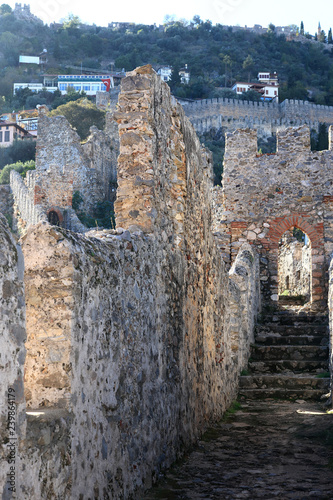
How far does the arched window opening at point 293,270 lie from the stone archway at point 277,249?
202 centimetres

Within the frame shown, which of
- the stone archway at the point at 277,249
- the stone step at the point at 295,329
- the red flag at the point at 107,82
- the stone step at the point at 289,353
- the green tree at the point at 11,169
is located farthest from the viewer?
the red flag at the point at 107,82

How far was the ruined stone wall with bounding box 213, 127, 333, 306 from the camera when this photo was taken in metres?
14.1

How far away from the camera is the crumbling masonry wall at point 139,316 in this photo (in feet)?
10.3

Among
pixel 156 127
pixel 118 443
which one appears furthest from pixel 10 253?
pixel 156 127

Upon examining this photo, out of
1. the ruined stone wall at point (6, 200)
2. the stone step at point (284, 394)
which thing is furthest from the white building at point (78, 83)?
the stone step at point (284, 394)

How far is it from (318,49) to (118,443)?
10052 cm

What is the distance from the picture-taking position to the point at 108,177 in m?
32.0

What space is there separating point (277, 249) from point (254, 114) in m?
59.8

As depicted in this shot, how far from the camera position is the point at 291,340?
1085 centimetres

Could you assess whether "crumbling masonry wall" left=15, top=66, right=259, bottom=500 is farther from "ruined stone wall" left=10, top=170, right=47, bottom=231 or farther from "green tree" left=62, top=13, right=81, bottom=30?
"green tree" left=62, top=13, right=81, bottom=30

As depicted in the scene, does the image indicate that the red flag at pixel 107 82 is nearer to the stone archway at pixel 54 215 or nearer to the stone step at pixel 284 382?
the stone archway at pixel 54 215

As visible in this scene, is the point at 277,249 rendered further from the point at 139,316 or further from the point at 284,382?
the point at 139,316

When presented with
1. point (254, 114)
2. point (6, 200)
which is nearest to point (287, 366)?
point (6, 200)

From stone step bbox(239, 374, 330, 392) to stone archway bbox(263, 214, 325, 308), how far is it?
4663 mm
